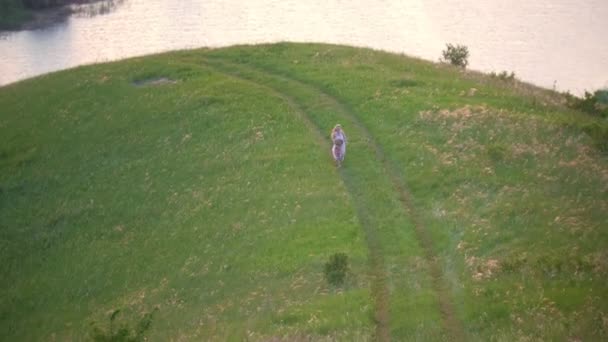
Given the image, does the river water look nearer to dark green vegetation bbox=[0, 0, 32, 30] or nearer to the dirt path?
dark green vegetation bbox=[0, 0, 32, 30]

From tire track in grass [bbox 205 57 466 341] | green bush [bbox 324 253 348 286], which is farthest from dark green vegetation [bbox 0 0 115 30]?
green bush [bbox 324 253 348 286]

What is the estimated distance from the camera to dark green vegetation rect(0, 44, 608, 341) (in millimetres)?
23969

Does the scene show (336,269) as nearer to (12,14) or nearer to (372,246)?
(372,246)

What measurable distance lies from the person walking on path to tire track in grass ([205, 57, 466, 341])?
7.13ft

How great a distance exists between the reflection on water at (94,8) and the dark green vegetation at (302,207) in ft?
140

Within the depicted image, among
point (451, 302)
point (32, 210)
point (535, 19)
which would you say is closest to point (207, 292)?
point (451, 302)

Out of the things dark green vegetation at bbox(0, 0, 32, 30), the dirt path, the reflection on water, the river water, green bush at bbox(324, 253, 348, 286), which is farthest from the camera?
the reflection on water

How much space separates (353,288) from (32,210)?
25870 mm

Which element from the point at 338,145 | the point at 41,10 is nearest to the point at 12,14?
the point at 41,10

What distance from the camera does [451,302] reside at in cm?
2353

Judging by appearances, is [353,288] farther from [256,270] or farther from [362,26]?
[362,26]

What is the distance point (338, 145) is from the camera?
1383 inches

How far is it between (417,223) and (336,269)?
528 centimetres

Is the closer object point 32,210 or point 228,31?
point 32,210
